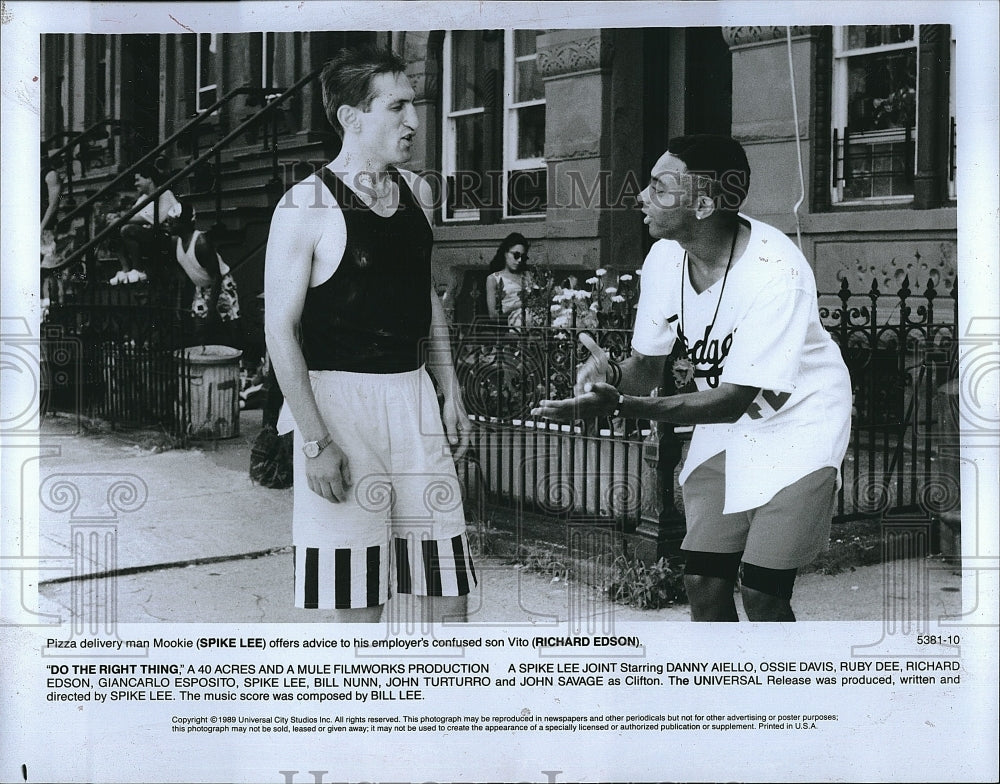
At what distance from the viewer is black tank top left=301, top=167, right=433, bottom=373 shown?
3.96 metres

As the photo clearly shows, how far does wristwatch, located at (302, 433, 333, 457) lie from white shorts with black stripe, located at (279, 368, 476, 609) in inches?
1.4

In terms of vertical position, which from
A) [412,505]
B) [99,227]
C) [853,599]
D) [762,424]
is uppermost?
[99,227]

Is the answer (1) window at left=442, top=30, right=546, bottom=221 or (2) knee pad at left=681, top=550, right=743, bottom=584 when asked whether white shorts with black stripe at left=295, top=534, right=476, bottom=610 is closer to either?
(2) knee pad at left=681, top=550, right=743, bottom=584

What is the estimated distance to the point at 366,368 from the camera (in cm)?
400

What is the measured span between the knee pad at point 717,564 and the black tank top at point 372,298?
4.24 feet

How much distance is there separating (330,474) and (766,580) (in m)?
1.67

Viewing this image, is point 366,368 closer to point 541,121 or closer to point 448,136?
point 448,136

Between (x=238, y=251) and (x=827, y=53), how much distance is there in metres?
2.43

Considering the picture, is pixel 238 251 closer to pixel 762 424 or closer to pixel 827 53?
pixel 762 424

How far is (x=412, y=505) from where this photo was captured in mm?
4125

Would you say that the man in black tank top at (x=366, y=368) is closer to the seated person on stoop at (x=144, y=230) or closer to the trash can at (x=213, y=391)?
the trash can at (x=213, y=391)

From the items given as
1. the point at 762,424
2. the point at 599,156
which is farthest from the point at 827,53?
the point at 762,424

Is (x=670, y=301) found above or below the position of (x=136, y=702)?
above

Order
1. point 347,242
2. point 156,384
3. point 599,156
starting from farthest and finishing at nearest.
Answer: point 156,384 → point 599,156 → point 347,242
